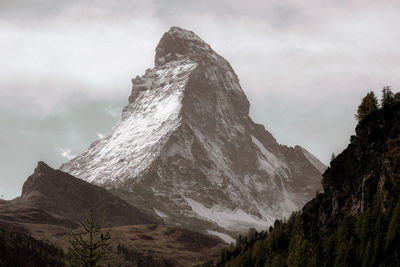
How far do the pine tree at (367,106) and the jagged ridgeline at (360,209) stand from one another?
20.4 ft

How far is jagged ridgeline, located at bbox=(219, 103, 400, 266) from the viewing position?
Result: 362 ft

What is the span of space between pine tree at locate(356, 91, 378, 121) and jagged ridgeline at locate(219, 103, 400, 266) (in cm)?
620

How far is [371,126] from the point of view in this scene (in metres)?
137

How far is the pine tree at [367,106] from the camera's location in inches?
5832

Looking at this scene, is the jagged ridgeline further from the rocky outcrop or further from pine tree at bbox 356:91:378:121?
pine tree at bbox 356:91:378:121

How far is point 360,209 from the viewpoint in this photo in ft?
422

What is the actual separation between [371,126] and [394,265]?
4464 cm

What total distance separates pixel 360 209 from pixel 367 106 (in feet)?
106

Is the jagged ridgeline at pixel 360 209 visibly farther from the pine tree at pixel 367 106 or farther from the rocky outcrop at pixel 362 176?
the pine tree at pixel 367 106

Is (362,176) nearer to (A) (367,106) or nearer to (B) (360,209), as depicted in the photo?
(B) (360,209)

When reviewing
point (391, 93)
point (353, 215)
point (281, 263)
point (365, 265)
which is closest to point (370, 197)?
point (353, 215)

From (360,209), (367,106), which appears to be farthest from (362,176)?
(367,106)

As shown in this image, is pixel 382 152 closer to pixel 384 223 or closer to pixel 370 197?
pixel 370 197

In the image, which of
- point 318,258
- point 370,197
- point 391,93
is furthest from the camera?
point 391,93
